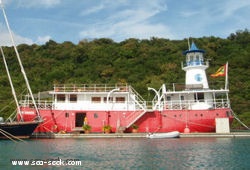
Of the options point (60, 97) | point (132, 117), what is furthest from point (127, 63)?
point (132, 117)

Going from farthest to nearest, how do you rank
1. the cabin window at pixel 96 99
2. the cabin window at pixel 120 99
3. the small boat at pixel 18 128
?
1. the cabin window at pixel 120 99
2. the cabin window at pixel 96 99
3. the small boat at pixel 18 128

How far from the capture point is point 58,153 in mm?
20844

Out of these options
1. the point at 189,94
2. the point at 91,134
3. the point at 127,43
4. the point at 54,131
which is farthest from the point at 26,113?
the point at 127,43

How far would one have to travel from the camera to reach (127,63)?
64688 millimetres

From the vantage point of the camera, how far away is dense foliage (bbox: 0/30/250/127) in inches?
2094

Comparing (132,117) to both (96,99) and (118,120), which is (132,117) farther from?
(96,99)

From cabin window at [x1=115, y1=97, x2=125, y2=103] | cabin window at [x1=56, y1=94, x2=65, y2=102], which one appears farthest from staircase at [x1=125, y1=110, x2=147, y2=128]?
cabin window at [x1=56, y1=94, x2=65, y2=102]

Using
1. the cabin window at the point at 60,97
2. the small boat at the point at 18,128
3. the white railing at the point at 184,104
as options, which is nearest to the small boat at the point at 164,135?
the white railing at the point at 184,104

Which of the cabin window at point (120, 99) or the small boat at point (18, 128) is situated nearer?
the small boat at point (18, 128)

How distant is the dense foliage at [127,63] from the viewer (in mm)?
53188

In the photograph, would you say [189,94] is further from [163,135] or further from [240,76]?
[240,76]

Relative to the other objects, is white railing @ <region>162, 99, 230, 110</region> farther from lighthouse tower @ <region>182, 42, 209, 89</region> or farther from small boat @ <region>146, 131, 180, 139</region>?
small boat @ <region>146, 131, 180, 139</region>

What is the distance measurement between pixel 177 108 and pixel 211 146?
30.7 ft

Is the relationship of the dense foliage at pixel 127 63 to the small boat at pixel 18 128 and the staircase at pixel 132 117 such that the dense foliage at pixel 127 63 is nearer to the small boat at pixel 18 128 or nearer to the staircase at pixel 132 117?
the staircase at pixel 132 117
